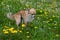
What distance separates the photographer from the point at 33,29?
5.70 metres

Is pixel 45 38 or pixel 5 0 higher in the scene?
pixel 5 0

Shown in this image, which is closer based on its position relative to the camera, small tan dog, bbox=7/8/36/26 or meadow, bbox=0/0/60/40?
meadow, bbox=0/0/60/40

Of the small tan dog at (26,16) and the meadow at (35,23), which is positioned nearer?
the meadow at (35,23)

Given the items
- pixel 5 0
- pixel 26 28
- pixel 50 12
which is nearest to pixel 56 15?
pixel 50 12

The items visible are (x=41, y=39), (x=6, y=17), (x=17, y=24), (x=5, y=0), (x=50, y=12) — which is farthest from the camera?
(x=5, y=0)

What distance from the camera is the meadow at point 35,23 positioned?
5410mm

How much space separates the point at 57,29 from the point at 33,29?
555mm

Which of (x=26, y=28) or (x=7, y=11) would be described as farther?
(x=7, y=11)

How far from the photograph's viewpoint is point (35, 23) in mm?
5914

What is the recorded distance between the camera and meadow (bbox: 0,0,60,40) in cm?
541

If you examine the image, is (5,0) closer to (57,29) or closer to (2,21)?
(2,21)

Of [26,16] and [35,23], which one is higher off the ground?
[26,16]

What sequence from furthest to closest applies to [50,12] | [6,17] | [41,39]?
1. [50,12]
2. [6,17]
3. [41,39]

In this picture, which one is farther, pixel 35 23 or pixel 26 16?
pixel 35 23
